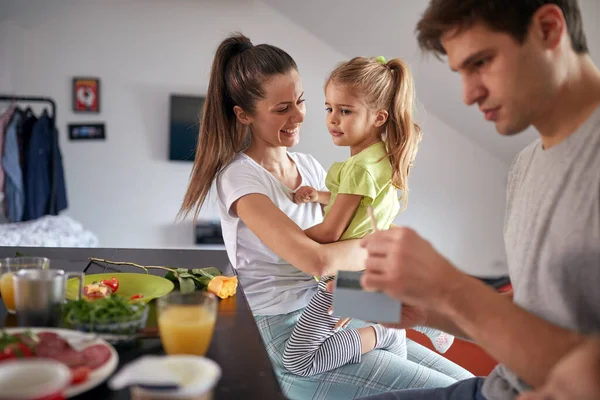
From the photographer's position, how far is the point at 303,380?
169 cm

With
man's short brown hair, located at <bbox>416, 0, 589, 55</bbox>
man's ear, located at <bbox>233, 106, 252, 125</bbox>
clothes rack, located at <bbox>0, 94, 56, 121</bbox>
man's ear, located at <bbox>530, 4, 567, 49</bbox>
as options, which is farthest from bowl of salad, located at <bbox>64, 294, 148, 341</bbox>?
clothes rack, located at <bbox>0, 94, 56, 121</bbox>

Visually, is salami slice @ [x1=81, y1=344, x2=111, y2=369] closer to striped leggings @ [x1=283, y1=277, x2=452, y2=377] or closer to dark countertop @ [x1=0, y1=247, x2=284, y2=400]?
dark countertop @ [x1=0, y1=247, x2=284, y2=400]

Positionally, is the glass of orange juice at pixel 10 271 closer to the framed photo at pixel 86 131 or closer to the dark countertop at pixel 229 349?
the dark countertop at pixel 229 349

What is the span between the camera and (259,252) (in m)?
1.94

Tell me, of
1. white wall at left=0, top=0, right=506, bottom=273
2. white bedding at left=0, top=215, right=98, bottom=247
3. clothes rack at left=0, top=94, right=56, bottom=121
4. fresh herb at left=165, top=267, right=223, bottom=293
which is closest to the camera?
fresh herb at left=165, top=267, right=223, bottom=293

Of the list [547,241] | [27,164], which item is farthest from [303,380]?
[27,164]

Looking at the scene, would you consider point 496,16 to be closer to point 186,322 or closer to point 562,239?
point 562,239

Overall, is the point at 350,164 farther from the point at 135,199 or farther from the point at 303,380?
the point at 135,199

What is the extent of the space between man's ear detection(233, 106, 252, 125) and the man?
1.00 m

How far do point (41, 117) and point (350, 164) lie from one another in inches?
135

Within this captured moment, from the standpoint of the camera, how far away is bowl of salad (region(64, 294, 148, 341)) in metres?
1.08

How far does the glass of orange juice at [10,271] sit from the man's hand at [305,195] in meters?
0.90

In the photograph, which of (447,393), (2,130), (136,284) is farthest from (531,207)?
(2,130)

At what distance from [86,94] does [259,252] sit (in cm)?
355
